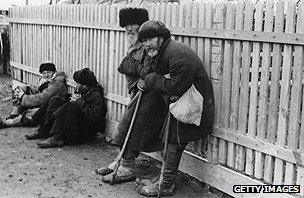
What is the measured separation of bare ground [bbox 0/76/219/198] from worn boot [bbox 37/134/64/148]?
0.08m

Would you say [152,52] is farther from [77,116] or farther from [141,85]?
[77,116]

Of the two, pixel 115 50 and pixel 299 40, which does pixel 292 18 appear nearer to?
pixel 299 40

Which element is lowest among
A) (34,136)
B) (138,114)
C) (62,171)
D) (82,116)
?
(62,171)

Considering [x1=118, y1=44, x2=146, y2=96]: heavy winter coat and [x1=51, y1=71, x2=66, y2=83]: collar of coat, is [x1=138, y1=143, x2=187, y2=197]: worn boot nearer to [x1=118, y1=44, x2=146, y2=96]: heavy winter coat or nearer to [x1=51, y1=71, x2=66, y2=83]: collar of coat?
[x1=118, y1=44, x2=146, y2=96]: heavy winter coat

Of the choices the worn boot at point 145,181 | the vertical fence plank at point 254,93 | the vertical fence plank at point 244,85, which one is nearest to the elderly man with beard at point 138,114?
the worn boot at point 145,181

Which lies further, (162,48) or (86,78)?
(86,78)

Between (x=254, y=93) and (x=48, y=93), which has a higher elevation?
(x=254, y=93)

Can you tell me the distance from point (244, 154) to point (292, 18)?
1564mm

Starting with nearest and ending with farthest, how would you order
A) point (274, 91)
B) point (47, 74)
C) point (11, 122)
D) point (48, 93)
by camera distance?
point (274, 91) → point (48, 93) → point (11, 122) → point (47, 74)

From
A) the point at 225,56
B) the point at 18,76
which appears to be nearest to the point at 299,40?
the point at 225,56

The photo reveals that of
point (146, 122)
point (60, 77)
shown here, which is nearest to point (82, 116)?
point (60, 77)

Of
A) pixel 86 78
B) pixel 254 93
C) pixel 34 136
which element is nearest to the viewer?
pixel 254 93

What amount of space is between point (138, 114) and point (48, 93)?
319cm

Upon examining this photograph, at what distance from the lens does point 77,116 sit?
23.7ft
